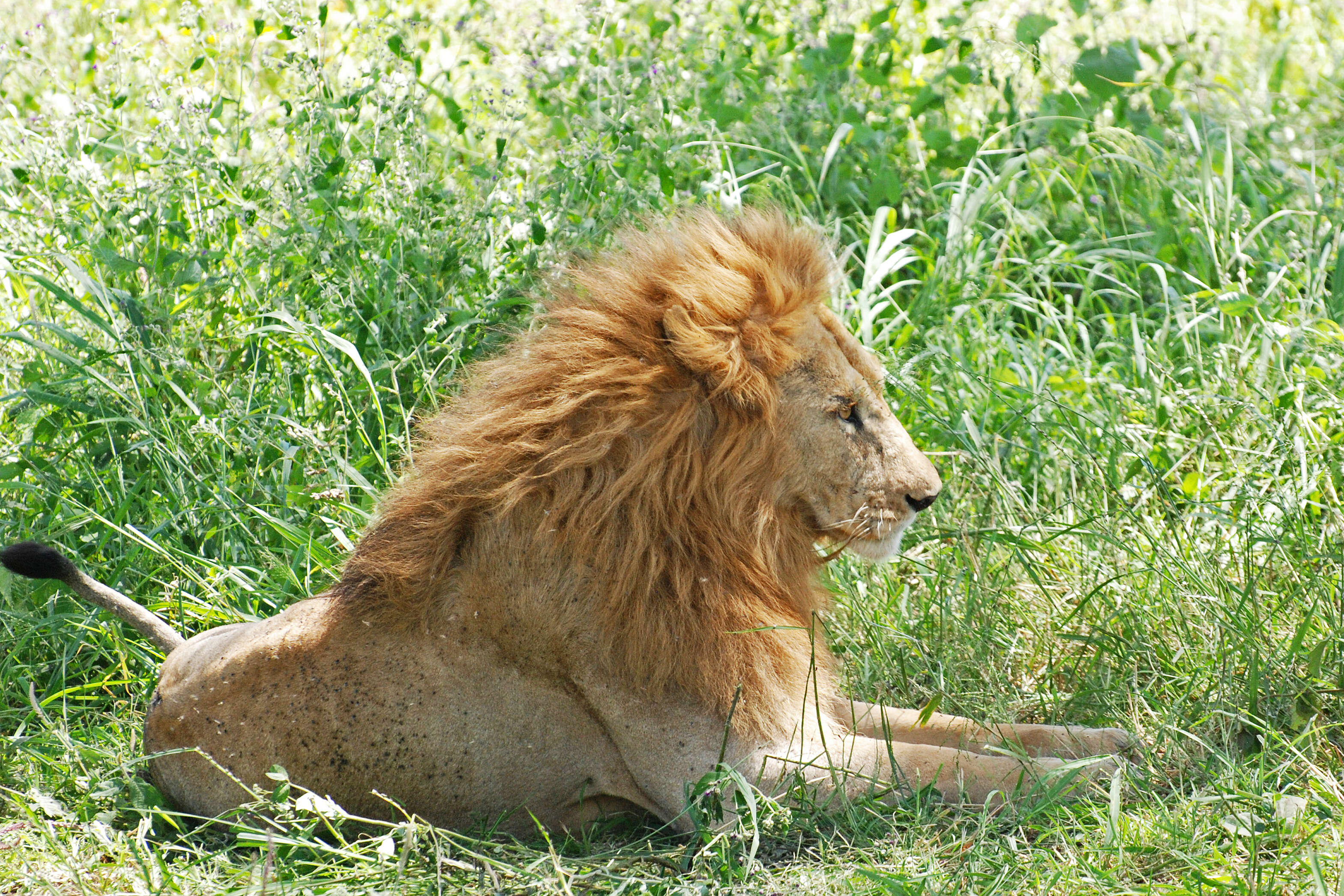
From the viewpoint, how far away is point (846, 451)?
9.37ft

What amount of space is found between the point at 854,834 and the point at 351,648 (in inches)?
45.1

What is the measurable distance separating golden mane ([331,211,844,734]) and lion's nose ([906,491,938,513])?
0.29m

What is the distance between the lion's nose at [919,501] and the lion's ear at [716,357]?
45 cm

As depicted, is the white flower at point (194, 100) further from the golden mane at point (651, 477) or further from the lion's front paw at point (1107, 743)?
the lion's front paw at point (1107, 743)

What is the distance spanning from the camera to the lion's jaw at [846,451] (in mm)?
2832

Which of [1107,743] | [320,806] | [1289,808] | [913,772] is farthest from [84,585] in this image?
[1289,808]

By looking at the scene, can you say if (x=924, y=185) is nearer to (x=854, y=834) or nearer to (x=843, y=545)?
(x=843, y=545)

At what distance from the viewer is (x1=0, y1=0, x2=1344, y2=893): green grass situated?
8.86 ft

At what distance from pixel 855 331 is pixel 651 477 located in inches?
76.4

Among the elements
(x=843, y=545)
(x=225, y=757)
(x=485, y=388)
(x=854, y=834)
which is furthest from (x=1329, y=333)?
(x=225, y=757)

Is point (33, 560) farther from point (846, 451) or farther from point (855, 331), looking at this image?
point (855, 331)

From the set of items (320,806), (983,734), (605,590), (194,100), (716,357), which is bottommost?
(983,734)

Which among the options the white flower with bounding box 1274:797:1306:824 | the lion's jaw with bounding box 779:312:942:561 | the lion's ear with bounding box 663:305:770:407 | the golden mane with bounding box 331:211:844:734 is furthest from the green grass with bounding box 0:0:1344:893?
the lion's ear with bounding box 663:305:770:407

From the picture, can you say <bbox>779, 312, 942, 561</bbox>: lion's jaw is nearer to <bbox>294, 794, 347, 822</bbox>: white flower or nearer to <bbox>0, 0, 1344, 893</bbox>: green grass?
<bbox>0, 0, 1344, 893</bbox>: green grass
